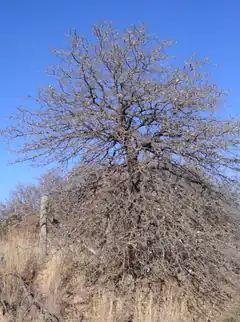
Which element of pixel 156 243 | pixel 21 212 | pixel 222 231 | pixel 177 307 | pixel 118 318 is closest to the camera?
pixel 118 318

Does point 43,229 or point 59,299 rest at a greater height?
point 43,229

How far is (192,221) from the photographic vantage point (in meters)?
6.65

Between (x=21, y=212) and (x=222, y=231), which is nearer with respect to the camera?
(x=222, y=231)

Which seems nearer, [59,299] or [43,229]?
[59,299]

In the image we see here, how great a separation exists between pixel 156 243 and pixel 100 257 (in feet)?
2.97

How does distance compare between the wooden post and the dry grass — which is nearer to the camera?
the dry grass

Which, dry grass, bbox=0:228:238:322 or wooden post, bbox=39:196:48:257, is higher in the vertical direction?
wooden post, bbox=39:196:48:257

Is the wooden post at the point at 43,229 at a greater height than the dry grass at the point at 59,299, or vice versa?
the wooden post at the point at 43,229

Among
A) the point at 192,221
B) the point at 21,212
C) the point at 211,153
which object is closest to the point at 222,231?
the point at 192,221

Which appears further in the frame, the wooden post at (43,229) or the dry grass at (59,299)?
the wooden post at (43,229)

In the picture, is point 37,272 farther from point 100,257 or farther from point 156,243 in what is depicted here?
point 156,243

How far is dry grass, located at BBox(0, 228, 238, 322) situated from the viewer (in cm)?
551

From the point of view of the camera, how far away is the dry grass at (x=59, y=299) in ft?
18.1

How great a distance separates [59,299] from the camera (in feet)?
19.7
